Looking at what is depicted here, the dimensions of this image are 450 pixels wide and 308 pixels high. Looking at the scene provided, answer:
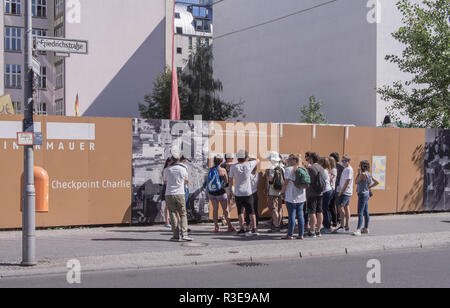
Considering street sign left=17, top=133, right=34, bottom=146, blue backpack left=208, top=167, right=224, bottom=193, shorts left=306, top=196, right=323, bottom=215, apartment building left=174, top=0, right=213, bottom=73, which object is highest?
apartment building left=174, top=0, right=213, bottom=73

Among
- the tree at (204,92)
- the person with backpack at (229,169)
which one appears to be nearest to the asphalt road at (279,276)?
the person with backpack at (229,169)

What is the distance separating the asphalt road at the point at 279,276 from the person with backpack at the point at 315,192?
1994 millimetres

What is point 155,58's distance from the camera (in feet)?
168

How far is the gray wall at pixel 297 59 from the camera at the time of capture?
33250 mm

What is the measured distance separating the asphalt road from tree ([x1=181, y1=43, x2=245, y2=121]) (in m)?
34.8

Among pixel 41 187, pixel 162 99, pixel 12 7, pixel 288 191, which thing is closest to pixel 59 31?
pixel 12 7

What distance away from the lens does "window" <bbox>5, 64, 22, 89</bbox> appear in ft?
168

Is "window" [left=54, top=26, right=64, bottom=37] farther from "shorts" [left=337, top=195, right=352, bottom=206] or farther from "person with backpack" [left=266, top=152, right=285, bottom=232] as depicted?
"shorts" [left=337, top=195, right=352, bottom=206]

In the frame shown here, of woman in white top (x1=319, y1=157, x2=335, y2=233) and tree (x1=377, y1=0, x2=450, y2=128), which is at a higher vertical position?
tree (x1=377, y1=0, x2=450, y2=128)

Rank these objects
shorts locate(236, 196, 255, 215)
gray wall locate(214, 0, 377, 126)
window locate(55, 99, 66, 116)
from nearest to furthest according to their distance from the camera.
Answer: shorts locate(236, 196, 255, 215)
gray wall locate(214, 0, 377, 126)
window locate(55, 99, 66, 116)

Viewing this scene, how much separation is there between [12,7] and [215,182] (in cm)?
4793

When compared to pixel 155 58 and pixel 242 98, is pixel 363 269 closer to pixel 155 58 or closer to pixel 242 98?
pixel 242 98

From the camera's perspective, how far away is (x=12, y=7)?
5222cm

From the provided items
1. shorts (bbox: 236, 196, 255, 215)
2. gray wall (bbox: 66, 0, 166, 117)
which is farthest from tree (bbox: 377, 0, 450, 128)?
gray wall (bbox: 66, 0, 166, 117)
